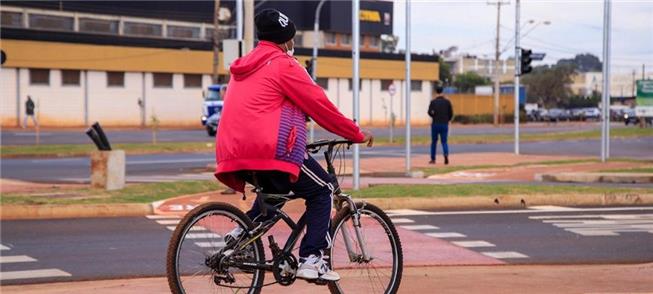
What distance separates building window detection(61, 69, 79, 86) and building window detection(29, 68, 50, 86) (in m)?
0.96

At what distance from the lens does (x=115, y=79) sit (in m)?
63.2

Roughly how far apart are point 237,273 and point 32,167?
821 inches

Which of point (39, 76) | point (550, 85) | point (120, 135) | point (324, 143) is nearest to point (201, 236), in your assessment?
point (324, 143)

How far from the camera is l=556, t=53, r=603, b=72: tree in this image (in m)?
98.4

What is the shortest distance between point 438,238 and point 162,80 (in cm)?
5595

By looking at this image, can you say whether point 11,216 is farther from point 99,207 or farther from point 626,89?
point 626,89

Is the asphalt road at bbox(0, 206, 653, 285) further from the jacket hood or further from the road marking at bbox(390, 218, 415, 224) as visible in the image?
the jacket hood

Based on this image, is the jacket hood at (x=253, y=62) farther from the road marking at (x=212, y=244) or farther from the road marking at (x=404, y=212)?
the road marking at (x=404, y=212)

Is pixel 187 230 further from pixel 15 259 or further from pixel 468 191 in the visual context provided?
pixel 468 191

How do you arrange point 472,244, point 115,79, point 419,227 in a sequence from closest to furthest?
point 472,244 → point 419,227 → point 115,79

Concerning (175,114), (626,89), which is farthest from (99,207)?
(626,89)

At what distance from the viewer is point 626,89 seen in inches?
3376

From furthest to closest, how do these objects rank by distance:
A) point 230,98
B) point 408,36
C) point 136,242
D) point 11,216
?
point 408,36
point 11,216
point 136,242
point 230,98

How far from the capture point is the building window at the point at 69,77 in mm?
60562
